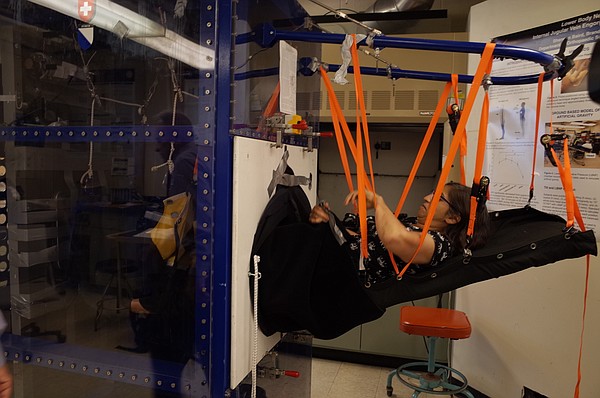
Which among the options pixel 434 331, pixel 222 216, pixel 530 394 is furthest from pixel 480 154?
pixel 530 394

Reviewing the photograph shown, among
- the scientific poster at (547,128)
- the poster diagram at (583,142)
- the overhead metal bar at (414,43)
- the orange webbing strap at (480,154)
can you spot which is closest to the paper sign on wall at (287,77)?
the overhead metal bar at (414,43)

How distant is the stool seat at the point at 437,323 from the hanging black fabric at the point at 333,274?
1.41 metres

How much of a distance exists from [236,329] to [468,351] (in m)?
2.38

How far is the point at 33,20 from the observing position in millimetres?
1559

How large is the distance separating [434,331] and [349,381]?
94 cm

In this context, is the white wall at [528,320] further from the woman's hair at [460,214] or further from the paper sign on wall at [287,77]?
the paper sign on wall at [287,77]

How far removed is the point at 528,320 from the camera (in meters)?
2.83

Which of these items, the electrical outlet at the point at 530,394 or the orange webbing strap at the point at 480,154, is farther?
the electrical outlet at the point at 530,394

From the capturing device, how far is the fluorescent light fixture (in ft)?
4.44

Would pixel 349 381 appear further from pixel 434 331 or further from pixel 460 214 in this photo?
pixel 460 214

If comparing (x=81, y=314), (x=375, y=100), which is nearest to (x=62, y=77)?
(x=81, y=314)

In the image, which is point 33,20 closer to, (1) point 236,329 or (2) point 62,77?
(2) point 62,77

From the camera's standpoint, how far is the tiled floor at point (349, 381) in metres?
3.23

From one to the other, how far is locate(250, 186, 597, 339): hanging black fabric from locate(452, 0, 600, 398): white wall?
1.37 m
